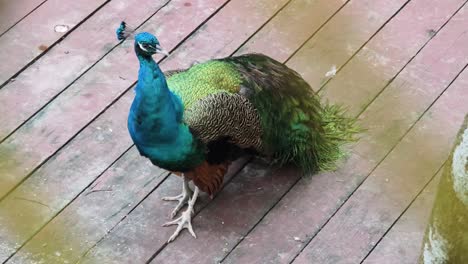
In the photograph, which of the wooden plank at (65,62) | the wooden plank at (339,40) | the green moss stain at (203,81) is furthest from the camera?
the wooden plank at (339,40)

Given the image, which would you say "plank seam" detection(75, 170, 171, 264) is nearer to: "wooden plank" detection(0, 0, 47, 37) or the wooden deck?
the wooden deck

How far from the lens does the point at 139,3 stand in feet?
11.3

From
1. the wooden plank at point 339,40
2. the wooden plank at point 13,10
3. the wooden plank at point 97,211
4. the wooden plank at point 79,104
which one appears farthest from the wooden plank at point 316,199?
the wooden plank at point 13,10

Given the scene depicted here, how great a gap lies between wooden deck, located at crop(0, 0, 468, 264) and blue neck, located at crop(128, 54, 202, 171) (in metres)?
0.37

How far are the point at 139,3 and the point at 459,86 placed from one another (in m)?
1.39

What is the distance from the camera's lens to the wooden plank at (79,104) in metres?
2.95

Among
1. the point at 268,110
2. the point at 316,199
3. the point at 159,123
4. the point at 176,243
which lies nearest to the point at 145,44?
the point at 159,123

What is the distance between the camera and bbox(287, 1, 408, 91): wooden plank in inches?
127

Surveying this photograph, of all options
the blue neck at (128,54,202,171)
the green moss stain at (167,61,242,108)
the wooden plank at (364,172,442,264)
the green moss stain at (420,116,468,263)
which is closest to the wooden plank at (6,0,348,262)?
the blue neck at (128,54,202,171)

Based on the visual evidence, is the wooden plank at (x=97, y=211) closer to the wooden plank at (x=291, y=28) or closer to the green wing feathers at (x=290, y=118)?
the green wing feathers at (x=290, y=118)

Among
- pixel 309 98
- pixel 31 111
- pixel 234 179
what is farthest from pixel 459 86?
pixel 31 111

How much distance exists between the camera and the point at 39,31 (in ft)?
10.9

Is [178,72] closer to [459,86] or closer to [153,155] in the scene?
[153,155]

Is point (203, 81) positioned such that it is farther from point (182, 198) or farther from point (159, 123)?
point (182, 198)
